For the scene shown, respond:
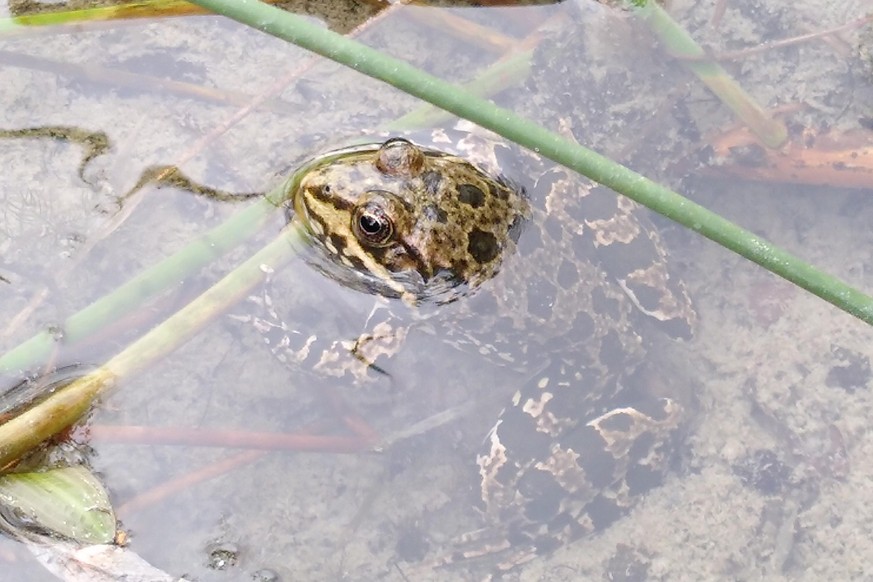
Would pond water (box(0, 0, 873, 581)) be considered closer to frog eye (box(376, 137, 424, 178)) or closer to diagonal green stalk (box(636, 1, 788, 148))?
diagonal green stalk (box(636, 1, 788, 148))

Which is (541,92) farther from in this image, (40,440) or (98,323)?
(40,440)

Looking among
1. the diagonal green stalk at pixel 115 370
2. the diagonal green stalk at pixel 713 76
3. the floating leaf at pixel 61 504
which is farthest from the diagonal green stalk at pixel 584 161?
the diagonal green stalk at pixel 713 76

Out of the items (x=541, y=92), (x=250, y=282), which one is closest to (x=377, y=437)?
(x=250, y=282)

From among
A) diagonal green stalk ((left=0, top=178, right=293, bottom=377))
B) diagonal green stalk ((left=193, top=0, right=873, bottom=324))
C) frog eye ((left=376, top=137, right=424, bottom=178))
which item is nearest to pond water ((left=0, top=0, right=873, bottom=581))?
diagonal green stalk ((left=0, top=178, right=293, bottom=377))

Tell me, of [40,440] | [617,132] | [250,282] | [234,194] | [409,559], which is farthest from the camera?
[617,132]

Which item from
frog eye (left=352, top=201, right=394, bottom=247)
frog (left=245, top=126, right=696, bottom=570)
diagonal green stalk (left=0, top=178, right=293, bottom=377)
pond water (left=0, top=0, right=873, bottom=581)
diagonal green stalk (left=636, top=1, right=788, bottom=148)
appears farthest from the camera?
A: diagonal green stalk (left=636, top=1, right=788, bottom=148)

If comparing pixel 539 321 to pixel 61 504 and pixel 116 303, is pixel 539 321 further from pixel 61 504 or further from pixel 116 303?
pixel 61 504
